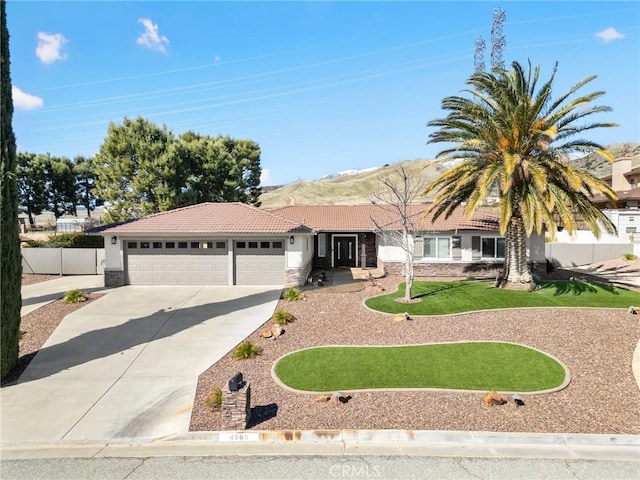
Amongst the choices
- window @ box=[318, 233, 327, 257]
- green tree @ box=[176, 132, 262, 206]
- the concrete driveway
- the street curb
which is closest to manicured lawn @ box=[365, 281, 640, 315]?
Answer: the concrete driveway

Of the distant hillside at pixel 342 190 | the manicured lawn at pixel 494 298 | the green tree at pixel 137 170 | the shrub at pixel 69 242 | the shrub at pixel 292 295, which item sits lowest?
the manicured lawn at pixel 494 298

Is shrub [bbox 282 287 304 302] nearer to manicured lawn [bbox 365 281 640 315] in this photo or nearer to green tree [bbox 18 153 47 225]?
manicured lawn [bbox 365 281 640 315]

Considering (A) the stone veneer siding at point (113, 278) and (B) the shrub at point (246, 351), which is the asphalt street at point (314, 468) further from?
(A) the stone veneer siding at point (113, 278)

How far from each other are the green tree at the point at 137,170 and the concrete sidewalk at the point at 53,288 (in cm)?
1070

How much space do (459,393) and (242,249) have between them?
13220mm

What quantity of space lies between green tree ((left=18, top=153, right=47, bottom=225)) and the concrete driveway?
38098 millimetres

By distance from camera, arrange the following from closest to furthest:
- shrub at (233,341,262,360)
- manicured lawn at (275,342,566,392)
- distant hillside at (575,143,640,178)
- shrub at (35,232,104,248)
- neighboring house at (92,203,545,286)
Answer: manicured lawn at (275,342,566,392), shrub at (233,341,262,360), neighboring house at (92,203,545,286), shrub at (35,232,104,248), distant hillside at (575,143,640,178)

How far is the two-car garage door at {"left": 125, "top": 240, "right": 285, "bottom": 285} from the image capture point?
19188 millimetres

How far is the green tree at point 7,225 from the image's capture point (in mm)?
9516

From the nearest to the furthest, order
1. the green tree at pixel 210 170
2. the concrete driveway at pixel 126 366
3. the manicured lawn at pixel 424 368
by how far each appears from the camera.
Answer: the concrete driveway at pixel 126 366 < the manicured lawn at pixel 424 368 < the green tree at pixel 210 170

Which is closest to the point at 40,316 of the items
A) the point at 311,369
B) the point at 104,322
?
the point at 104,322

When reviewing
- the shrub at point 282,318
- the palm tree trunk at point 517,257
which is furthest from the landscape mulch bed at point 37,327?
the palm tree trunk at point 517,257

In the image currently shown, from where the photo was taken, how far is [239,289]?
18.3 metres

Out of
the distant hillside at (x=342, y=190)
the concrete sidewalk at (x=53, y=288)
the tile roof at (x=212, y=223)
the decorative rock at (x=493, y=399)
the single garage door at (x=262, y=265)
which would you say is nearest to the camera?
the decorative rock at (x=493, y=399)
